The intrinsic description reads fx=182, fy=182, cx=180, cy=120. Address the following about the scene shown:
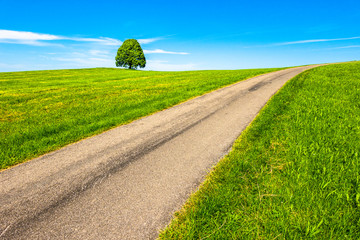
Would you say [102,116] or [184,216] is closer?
[184,216]

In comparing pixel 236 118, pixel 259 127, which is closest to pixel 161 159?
pixel 259 127

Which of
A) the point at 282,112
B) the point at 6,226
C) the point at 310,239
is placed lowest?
the point at 6,226

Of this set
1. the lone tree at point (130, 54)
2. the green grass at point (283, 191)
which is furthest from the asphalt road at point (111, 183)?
the lone tree at point (130, 54)

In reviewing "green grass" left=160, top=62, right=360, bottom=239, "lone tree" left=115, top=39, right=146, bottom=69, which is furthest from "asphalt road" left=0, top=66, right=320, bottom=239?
"lone tree" left=115, top=39, right=146, bottom=69

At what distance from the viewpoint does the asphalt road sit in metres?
2.67

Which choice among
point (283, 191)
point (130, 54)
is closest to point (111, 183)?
point (283, 191)

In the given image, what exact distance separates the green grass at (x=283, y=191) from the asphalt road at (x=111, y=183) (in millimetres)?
420

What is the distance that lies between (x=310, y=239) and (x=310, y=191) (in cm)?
95

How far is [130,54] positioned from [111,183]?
62.5m

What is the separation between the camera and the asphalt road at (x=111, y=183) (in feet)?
8.77

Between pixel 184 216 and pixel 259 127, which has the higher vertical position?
pixel 259 127

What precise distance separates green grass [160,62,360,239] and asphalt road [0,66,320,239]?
16.5 inches

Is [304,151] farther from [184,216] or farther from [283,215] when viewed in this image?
[184,216]

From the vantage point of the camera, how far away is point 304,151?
4.20 m
